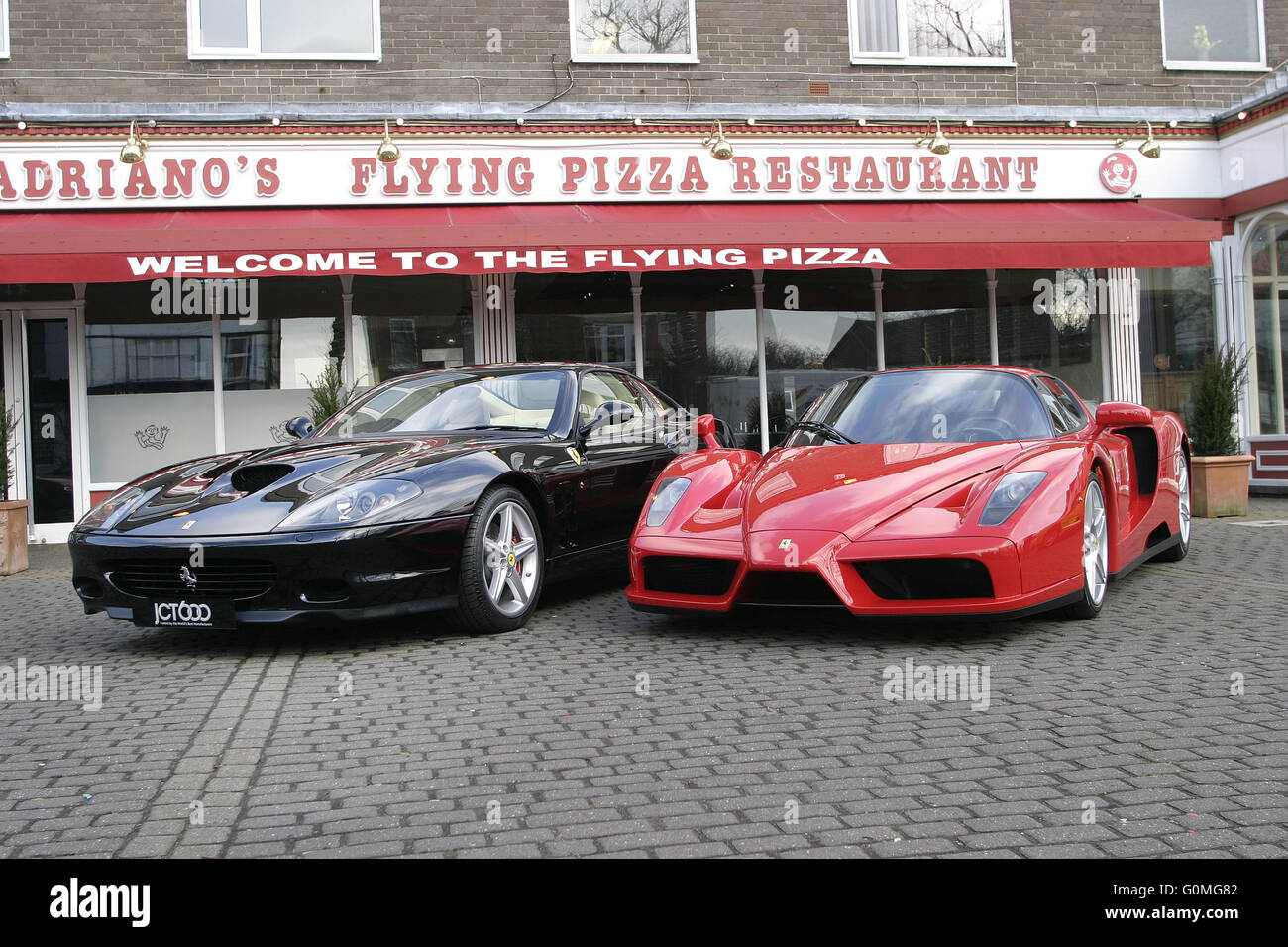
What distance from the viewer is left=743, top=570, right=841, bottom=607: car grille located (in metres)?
4.86

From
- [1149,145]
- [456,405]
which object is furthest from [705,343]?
[456,405]

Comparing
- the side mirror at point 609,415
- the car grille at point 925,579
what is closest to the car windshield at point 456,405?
the side mirror at point 609,415

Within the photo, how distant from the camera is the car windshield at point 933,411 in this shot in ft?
18.8

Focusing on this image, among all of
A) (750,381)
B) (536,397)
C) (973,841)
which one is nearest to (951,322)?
(750,381)

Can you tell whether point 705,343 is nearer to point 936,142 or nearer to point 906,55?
point 936,142

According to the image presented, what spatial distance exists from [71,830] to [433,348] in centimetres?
972

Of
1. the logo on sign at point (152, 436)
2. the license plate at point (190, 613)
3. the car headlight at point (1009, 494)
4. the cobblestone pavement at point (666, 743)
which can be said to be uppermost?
the logo on sign at point (152, 436)

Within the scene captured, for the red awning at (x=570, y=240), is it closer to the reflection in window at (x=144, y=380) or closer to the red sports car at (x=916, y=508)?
the reflection in window at (x=144, y=380)

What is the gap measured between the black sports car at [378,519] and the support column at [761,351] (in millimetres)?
6376

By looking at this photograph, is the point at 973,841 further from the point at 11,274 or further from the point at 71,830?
the point at 11,274

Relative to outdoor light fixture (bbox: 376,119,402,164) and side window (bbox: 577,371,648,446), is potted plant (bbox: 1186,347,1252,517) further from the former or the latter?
outdoor light fixture (bbox: 376,119,402,164)

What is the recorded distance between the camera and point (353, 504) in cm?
506
